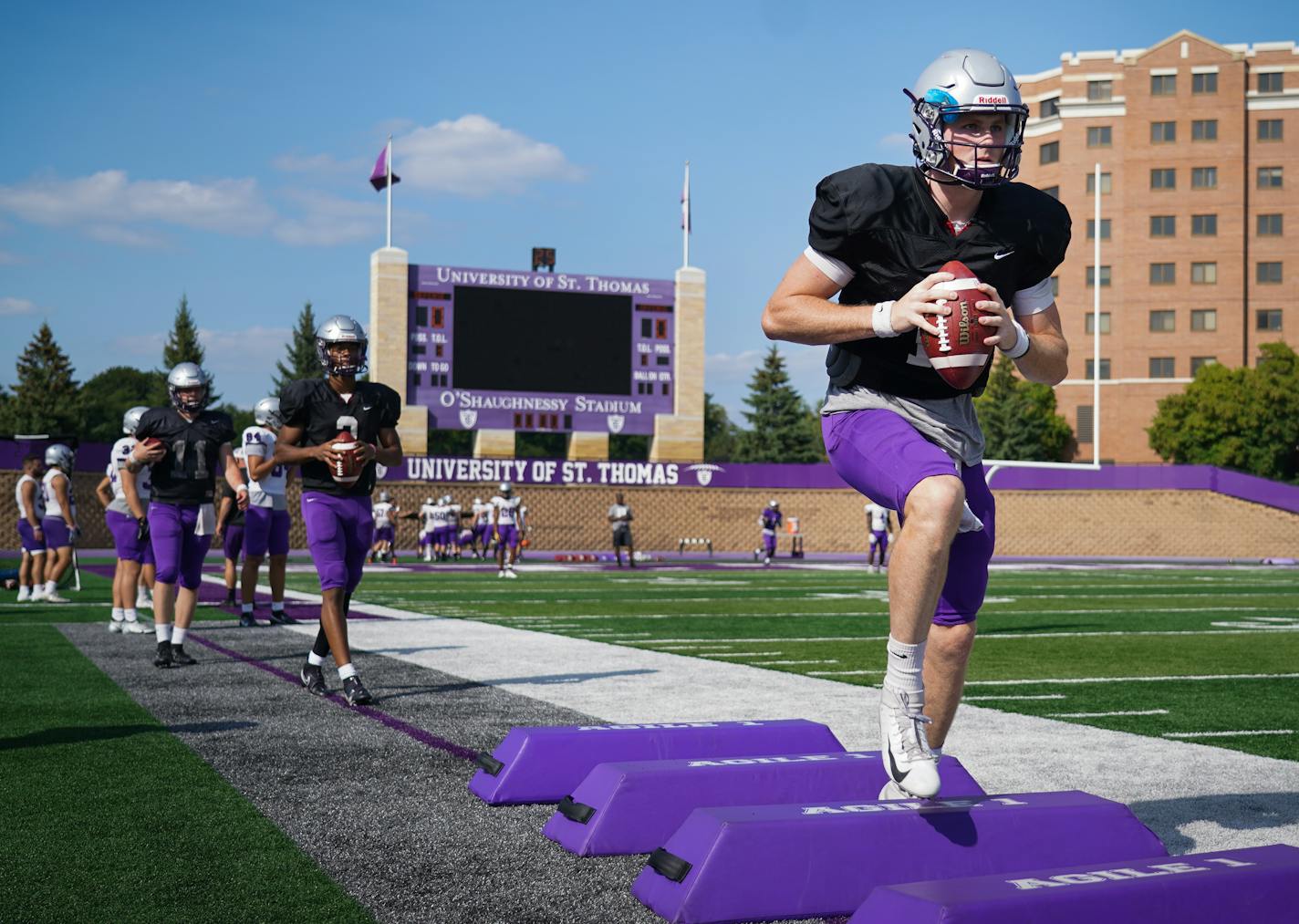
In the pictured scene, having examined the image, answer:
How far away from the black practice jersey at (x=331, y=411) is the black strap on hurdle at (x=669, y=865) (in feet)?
14.0

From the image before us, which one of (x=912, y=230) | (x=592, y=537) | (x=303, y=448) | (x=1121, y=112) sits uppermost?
(x=1121, y=112)

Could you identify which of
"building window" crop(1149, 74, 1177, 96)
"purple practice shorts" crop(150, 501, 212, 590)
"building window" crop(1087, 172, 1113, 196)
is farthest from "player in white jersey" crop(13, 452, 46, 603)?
"building window" crop(1149, 74, 1177, 96)

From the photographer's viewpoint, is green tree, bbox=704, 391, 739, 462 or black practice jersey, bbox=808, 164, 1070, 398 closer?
black practice jersey, bbox=808, 164, 1070, 398

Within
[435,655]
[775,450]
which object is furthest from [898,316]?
[775,450]

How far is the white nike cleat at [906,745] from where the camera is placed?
338 cm

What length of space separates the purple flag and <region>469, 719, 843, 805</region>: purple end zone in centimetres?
4243

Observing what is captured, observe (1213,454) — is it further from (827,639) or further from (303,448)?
(303,448)

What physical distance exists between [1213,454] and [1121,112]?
17447mm

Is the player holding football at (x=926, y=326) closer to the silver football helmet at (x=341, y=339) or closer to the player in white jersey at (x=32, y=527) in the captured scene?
the silver football helmet at (x=341, y=339)

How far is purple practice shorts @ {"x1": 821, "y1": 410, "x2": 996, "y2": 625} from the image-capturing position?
3.58 metres

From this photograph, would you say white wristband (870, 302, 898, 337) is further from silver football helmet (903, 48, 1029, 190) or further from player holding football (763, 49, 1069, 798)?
silver football helmet (903, 48, 1029, 190)

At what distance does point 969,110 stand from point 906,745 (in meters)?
1.70

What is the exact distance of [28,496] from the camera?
15281mm

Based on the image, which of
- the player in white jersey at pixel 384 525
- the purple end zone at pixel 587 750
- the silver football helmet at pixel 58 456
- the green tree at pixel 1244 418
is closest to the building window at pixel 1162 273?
the green tree at pixel 1244 418
